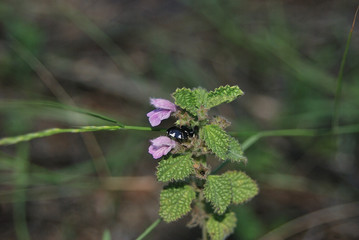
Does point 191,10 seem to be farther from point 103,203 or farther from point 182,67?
point 103,203

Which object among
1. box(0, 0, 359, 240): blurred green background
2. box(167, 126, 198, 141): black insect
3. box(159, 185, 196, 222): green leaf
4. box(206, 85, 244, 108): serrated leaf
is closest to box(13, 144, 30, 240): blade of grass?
box(0, 0, 359, 240): blurred green background

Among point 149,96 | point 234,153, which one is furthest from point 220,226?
point 149,96

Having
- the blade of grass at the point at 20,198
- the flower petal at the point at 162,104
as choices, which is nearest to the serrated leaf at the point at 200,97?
the flower petal at the point at 162,104

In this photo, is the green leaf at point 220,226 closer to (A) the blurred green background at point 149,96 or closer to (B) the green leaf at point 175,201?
(B) the green leaf at point 175,201

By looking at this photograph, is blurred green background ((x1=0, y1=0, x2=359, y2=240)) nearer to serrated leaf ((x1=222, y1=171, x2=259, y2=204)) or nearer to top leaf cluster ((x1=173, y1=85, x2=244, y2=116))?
serrated leaf ((x1=222, y1=171, x2=259, y2=204))

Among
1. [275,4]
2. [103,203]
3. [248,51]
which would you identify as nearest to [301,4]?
[275,4]

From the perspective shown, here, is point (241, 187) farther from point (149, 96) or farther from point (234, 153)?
point (149, 96)
